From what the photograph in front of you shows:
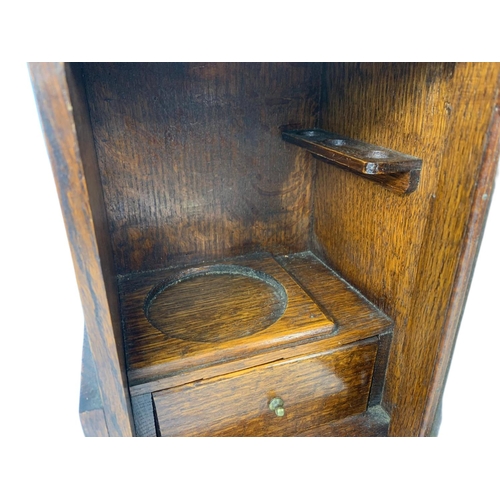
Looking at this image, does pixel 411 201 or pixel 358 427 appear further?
pixel 358 427

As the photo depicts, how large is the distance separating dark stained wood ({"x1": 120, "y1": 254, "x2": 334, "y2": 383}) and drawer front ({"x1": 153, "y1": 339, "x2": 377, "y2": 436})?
0.04 metres

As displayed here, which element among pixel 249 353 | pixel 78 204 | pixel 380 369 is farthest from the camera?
pixel 380 369

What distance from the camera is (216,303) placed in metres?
0.78

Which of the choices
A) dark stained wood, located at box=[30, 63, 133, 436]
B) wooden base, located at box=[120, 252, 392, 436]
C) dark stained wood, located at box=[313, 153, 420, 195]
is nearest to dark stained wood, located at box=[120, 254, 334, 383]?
wooden base, located at box=[120, 252, 392, 436]

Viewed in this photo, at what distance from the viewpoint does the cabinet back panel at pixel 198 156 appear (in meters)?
0.75

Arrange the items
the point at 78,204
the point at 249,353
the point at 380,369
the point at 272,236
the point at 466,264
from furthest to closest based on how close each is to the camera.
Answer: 1. the point at 272,236
2. the point at 380,369
3. the point at 249,353
4. the point at 466,264
5. the point at 78,204

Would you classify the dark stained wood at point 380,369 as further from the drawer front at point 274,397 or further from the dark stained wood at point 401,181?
the dark stained wood at point 401,181

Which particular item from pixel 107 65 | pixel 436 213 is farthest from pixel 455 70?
pixel 107 65

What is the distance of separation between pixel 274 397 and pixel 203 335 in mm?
153

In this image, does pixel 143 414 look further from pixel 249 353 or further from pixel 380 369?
pixel 380 369

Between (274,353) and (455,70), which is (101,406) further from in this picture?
(455,70)

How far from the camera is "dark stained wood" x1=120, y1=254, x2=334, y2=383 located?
2.00ft

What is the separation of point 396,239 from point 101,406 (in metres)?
0.50

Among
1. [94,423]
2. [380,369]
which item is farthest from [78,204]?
[380,369]
